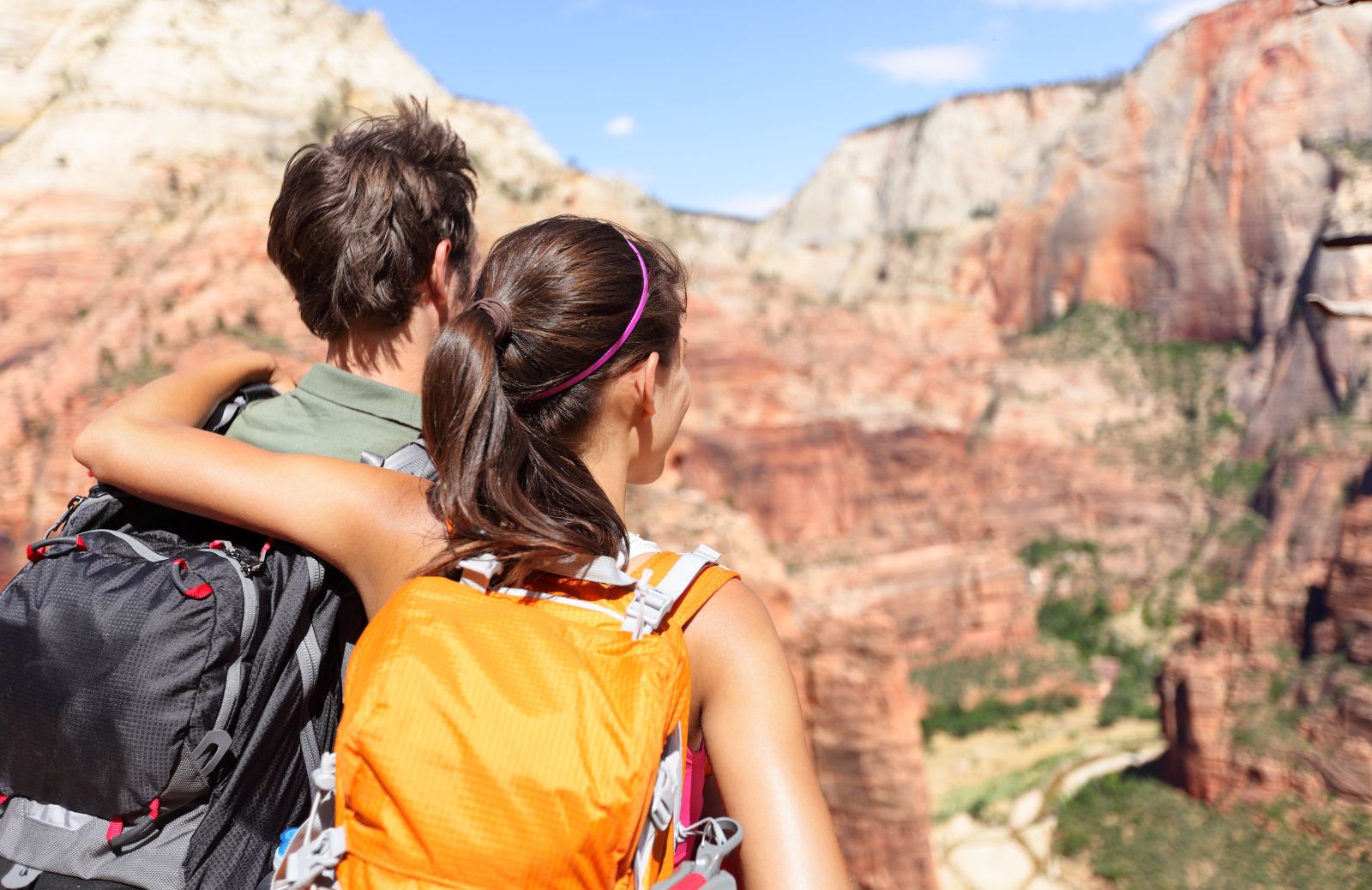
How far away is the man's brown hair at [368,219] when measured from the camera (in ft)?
5.36

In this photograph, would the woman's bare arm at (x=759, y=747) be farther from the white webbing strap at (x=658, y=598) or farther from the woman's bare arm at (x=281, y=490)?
the woman's bare arm at (x=281, y=490)

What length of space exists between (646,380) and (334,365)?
2.30 feet

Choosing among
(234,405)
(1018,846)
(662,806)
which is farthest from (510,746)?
(1018,846)

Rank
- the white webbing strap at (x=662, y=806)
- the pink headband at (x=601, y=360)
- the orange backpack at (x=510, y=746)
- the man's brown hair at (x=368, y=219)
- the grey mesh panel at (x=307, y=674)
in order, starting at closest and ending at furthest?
the orange backpack at (x=510, y=746)
the white webbing strap at (x=662, y=806)
the pink headband at (x=601, y=360)
the grey mesh panel at (x=307, y=674)
the man's brown hair at (x=368, y=219)

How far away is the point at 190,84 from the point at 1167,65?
39197 mm

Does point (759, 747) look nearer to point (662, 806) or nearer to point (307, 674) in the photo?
point (662, 806)

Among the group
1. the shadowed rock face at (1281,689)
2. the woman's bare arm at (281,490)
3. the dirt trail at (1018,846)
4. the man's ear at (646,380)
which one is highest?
the man's ear at (646,380)

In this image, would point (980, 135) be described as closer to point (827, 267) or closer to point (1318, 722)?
point (827, 267)

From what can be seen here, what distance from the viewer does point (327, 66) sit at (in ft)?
59.5

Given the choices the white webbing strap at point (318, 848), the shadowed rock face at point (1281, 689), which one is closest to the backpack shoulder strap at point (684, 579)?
the white webbing strap at point (318, 848)

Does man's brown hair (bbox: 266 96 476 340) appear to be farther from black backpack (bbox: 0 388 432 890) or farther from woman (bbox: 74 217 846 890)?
black backpack (bbox: 0 388 432 890)

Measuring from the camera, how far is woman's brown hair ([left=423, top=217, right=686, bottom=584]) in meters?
1.26

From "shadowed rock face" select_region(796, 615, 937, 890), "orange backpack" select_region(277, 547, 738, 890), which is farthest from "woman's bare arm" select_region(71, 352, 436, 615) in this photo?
"shadowed rock face" select_region(796, 615, 937, 890)

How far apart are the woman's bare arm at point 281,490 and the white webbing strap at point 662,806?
444mm
